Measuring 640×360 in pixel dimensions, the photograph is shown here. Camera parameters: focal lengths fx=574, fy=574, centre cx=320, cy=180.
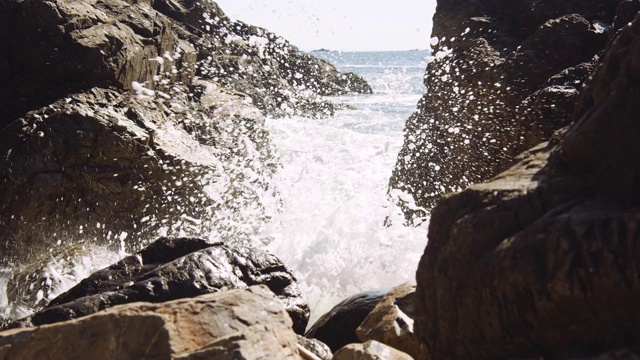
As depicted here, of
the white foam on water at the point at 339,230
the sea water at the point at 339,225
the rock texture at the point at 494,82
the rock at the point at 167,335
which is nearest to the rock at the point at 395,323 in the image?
the rock at the point at 167,335

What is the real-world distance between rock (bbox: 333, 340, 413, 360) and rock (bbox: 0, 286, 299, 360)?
56cm

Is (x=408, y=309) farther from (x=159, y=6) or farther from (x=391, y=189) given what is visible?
(x=159, y=6)

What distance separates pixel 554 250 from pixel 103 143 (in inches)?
177

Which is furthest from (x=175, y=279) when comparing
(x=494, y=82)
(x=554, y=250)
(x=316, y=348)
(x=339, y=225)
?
(x=494, y=82)

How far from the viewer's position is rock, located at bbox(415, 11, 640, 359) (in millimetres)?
1814

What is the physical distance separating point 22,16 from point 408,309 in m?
4.58

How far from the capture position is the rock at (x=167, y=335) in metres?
1.91

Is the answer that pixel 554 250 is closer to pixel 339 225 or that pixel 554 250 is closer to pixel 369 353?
pixel 369 353

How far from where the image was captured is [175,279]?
3.35 metres

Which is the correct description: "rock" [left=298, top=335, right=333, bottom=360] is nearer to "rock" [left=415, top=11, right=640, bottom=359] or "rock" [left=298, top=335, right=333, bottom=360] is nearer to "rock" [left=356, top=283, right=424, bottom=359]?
"rock" [left=356, top=283, right=424, bottom=359]

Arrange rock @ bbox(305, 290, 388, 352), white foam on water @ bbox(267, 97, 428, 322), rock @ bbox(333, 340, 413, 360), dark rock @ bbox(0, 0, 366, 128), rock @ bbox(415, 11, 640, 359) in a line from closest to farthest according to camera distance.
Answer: rock @ bbox(415, 11, 640, 359) < rock @ bbox(333, 340, 413, 360) < rock @ bbox(305, 290, 388, 352) < dark rock @ bbox(0, 0, 366, 128) < white foam on water @ bbox(267, 97, 428, 322)

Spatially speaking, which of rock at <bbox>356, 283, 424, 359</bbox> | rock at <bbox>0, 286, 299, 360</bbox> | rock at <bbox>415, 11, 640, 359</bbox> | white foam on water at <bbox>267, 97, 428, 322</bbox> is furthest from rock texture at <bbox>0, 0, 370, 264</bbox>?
rock at <bbox>415, 11, 640, 359</bbox>

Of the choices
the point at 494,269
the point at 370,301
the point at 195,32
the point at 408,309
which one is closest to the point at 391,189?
the point at 370,301

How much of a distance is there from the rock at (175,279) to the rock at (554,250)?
150 centimetres
